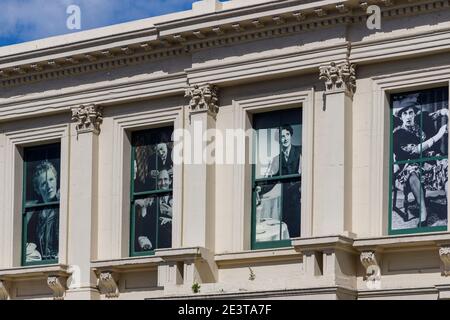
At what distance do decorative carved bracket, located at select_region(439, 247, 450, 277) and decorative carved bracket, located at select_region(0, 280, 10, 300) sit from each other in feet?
38.6

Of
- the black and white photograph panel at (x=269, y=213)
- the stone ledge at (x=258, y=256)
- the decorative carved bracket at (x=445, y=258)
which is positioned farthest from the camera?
the black and white photograph panel at (x=269, y=213)

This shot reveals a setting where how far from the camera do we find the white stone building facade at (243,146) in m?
37.0

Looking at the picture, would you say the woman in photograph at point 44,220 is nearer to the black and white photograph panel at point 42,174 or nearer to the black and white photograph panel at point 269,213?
the black and white photograph panel at point 42,174

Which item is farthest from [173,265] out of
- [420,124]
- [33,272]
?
[420,124]

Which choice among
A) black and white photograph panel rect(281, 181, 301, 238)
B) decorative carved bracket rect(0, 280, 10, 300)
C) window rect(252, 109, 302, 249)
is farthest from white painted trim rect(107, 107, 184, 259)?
black and white photograph panel rect(281, 181, 301, 238)

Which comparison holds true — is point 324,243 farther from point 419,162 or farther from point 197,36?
point 197,36

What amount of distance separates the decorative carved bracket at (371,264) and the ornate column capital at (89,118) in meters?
8.37

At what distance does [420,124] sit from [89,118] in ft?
28.9

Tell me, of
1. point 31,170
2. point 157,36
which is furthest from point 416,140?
point 31,170

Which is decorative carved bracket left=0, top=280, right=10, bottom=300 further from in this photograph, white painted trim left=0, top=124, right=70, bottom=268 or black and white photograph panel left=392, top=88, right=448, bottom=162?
black and white photograph panel left=392, top=88, right=448, bottom=162

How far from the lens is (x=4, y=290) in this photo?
42562mm

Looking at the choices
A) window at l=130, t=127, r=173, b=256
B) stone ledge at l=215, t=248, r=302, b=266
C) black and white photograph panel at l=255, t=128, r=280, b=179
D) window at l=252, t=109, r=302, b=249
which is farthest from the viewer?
window at l=130, t=127, r=173, b=256

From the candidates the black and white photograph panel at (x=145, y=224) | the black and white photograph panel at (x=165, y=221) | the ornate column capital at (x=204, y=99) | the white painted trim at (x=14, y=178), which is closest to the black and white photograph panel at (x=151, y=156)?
the black and white photograph panel at (x=145, y=224)

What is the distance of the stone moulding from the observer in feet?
124
